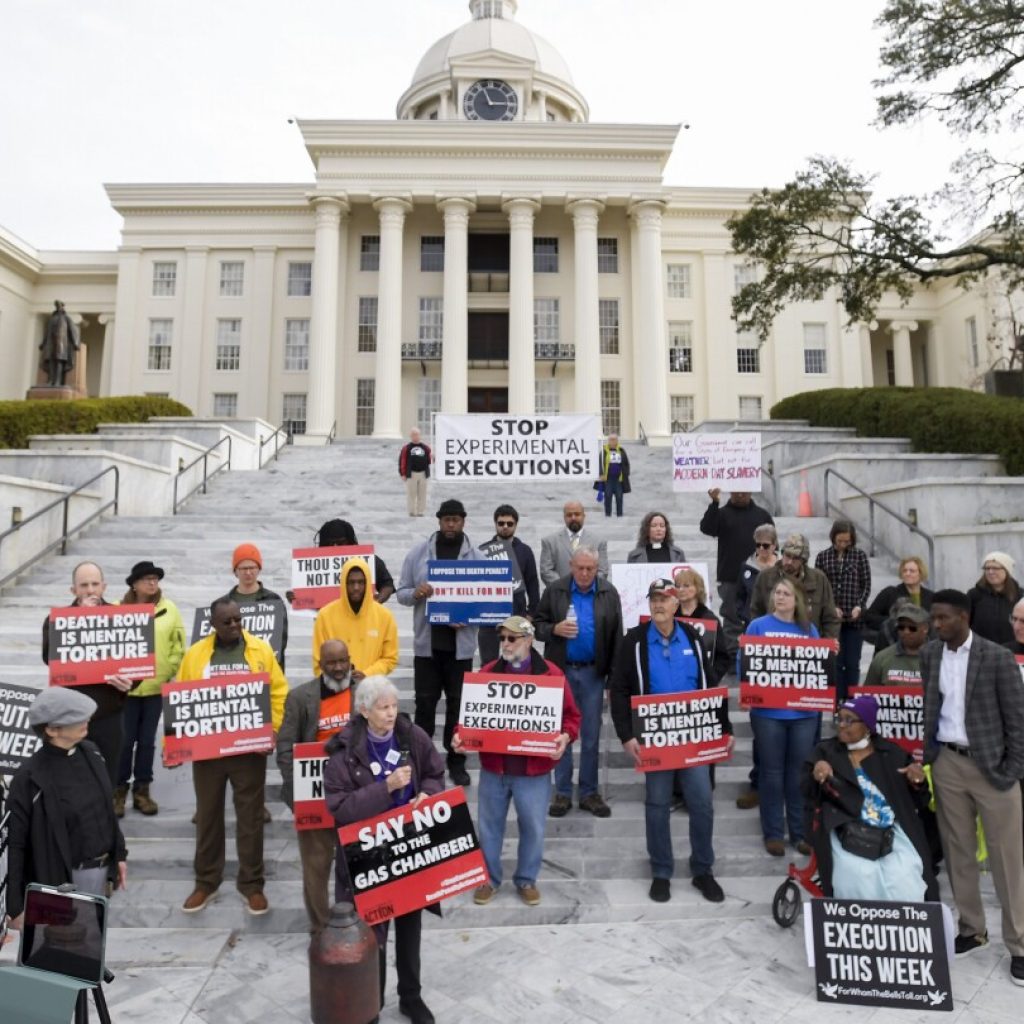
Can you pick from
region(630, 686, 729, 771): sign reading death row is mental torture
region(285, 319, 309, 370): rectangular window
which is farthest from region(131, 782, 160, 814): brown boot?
region(285, 319, 309, 370): rectangular window

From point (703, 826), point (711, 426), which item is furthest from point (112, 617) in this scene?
point (711, 426)

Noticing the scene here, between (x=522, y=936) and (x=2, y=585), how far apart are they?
890 cm

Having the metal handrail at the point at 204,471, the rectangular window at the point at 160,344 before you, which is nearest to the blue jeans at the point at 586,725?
the metal handrail at the point at 204,471

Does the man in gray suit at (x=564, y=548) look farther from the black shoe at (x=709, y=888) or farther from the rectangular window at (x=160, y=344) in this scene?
the rectangular window at (x=160, y=344)

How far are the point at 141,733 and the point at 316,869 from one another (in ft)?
7.27

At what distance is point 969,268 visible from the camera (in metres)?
16.3

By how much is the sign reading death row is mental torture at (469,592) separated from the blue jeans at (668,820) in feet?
5.99

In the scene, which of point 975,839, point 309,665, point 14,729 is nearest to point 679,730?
point 975,839

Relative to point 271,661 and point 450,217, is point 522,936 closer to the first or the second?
point 271,661

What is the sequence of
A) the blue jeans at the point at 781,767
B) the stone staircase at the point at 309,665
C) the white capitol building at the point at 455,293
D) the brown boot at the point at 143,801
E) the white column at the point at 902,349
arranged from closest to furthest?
the stone staircase at the point at 309,665, the blue jeans at the point at 781,767, the brown boot at the point at 143,801, the white capitol building at the point at 455,293, the white column at the point at 902,349

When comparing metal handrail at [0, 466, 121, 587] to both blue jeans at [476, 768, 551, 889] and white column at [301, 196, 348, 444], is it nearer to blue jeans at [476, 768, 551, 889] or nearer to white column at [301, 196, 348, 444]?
blue jeans at [476, 768, 551, 889]

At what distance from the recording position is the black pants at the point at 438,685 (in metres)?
6.37

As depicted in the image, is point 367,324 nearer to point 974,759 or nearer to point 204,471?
point 204,471

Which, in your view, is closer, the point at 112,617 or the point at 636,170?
the point at 112,617
